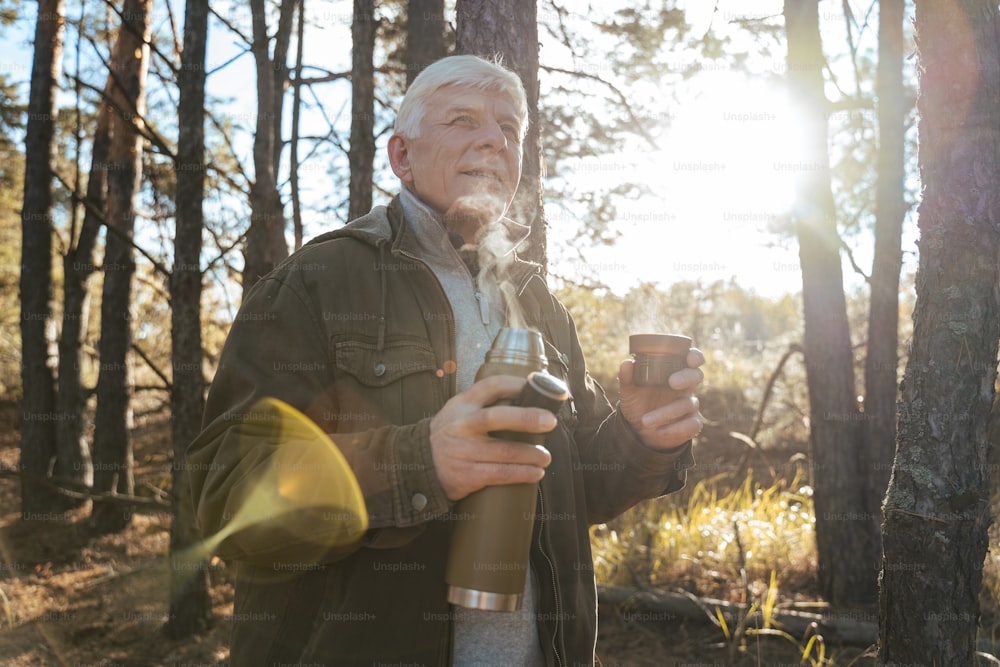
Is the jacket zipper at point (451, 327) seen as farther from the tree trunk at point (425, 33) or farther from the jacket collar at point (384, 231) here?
the tree trunk at point (425, 33)

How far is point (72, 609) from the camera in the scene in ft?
22.6

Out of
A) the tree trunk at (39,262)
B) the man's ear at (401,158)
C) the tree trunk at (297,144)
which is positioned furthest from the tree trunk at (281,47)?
the man's ear at (401,158)

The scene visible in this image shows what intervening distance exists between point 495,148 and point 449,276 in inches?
15.0

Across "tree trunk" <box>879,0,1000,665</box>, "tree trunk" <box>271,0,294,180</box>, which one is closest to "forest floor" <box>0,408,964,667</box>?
"tree trunk" <box>879,0,1000,665</box>

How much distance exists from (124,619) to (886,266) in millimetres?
7301

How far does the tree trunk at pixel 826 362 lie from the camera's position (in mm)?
5625

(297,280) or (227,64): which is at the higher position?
(227,64)

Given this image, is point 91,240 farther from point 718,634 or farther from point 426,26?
point 718,634

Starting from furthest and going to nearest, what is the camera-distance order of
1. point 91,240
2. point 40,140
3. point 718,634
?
point 91,240
point 40,140
point 718,634

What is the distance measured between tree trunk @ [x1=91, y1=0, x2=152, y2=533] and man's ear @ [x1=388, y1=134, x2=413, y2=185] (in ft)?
29.2

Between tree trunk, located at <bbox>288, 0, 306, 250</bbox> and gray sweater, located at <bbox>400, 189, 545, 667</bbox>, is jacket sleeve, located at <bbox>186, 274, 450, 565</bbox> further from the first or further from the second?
tree trunk, located at <bbox>288, 0, 306, 250</bbox>

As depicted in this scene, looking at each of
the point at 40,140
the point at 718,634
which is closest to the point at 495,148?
the point at 718,634

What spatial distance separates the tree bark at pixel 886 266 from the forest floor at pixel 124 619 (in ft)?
4.38

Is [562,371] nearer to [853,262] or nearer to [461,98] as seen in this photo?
[461,98]
